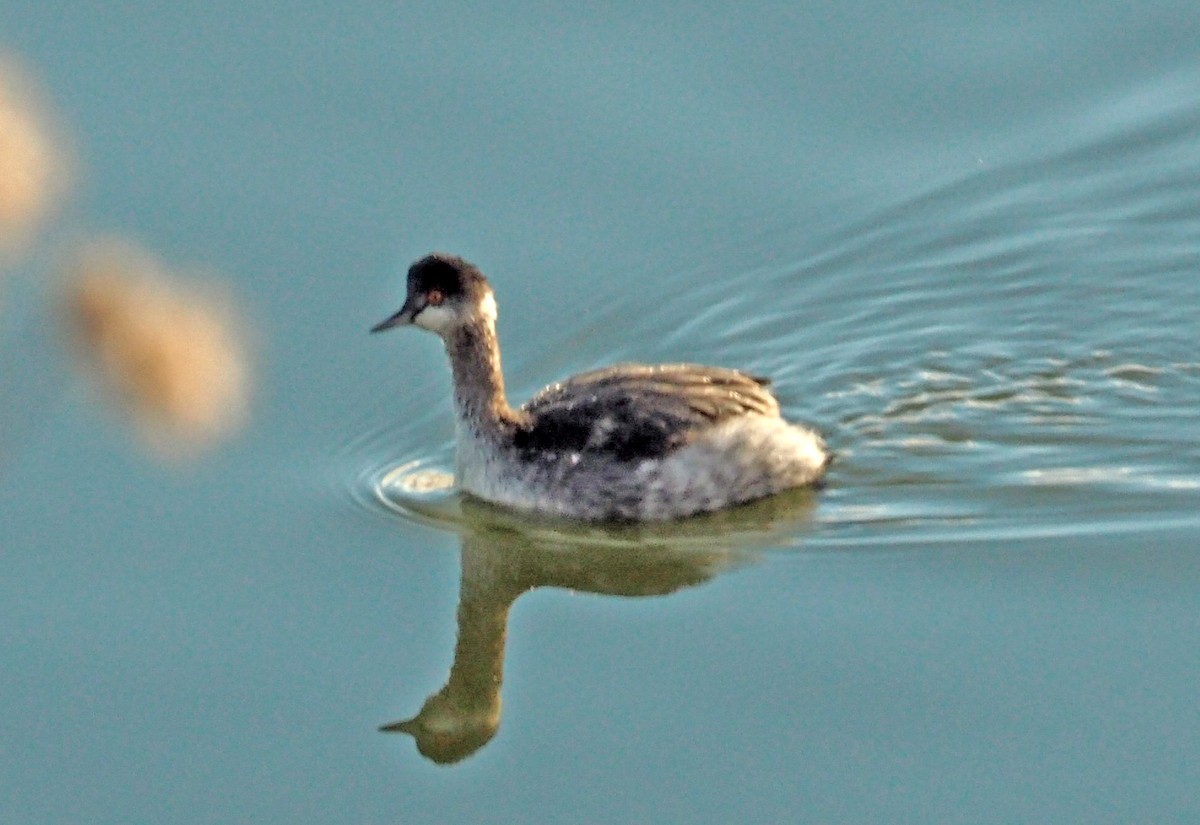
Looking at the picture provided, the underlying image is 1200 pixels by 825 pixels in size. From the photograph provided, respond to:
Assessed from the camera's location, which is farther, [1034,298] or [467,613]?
[1034,298]

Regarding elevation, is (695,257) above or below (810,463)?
above

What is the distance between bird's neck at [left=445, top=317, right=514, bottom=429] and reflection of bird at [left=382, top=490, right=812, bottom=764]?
0.43 m

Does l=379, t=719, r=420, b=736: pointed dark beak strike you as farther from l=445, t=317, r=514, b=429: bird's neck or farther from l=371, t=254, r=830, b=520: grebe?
l=445, t=317, r=514, b=429: bird's neck

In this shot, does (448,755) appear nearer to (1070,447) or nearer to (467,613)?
(467,613)

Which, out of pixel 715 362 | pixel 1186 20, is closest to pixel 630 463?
pixel 715 362

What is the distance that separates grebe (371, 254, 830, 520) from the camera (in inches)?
381

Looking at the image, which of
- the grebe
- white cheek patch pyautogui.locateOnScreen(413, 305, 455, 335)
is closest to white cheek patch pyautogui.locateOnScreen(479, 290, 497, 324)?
the grebe

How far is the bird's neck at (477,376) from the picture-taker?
996cm

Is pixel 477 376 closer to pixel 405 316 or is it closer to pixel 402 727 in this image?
pixel 405 316

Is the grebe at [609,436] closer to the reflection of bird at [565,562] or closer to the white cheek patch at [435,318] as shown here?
the white cheek patch at [435,318]

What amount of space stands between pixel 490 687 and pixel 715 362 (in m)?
3.25

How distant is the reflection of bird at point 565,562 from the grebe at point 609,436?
0.42 ft

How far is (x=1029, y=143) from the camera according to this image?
12.0 m

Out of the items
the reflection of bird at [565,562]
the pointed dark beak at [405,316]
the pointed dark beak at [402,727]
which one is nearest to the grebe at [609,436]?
the pointed dark beak at [405,316]
